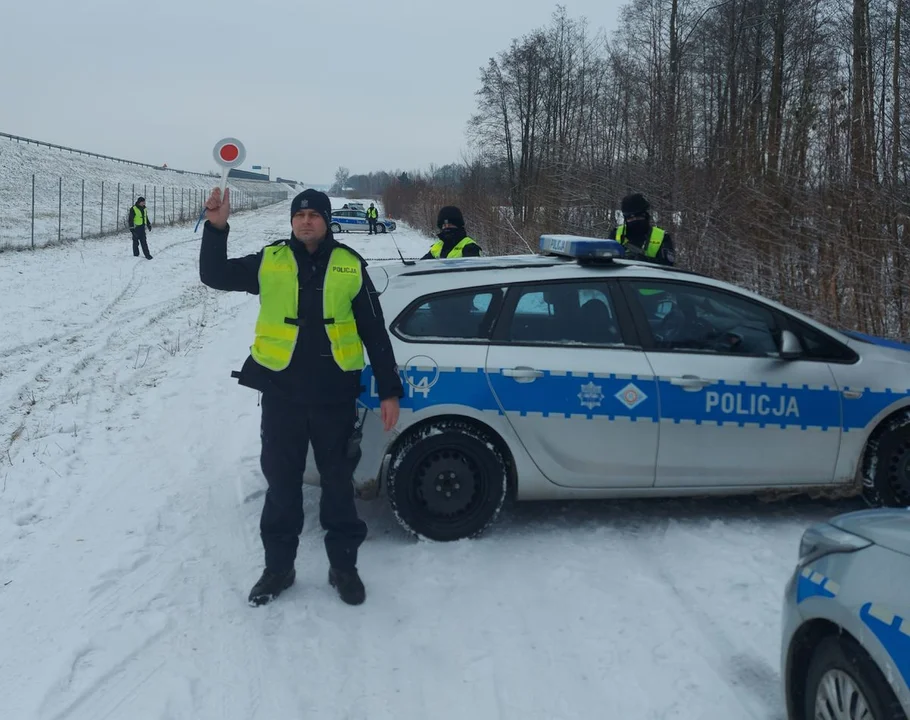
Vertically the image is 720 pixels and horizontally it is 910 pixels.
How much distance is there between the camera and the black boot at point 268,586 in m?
4.13

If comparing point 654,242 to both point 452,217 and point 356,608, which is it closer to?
point 452,217

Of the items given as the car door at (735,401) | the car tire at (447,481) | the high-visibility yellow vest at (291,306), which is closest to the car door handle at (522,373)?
the car tire at (447,481)

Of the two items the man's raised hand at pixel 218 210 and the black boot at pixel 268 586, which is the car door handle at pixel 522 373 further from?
the man's raised hand at pixel 218 210

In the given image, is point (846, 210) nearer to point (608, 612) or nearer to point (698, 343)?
point (698, 343)

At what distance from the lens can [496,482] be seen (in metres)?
4.80

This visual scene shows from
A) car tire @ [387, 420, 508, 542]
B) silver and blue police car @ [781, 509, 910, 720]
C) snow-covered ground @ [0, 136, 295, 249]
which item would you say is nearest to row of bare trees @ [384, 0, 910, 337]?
car tire @ [387, 420, 508, 542]

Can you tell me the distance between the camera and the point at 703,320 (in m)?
5.07

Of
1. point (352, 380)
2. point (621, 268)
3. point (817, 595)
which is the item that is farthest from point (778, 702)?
point (621, 268)

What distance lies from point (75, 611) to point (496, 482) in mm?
2252

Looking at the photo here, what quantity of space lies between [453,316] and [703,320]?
151cm

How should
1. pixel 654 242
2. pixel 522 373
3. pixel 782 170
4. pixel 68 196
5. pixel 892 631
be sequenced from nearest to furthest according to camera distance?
pixel 892 631 → pixel 522 373 → pixel 654 242 → pixel 782 170 → pixel 68 196

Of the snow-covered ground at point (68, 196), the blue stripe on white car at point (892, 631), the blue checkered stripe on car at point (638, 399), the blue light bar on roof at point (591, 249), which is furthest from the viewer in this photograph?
the snow-covered ground at point (68, 196)

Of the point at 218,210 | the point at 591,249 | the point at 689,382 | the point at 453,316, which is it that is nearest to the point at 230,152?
the point at 218,210

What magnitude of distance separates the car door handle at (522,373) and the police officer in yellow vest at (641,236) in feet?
9.32
